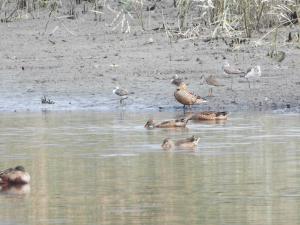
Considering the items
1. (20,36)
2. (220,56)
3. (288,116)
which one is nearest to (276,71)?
(220,56)

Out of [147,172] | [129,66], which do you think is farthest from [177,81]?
[147,172]

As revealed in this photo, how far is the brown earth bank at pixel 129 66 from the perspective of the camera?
17.7 meters

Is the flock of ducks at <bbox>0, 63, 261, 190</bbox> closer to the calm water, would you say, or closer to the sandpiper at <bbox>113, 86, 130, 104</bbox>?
the sandpiper at <bbox>113, 86, 130, 104</bbox>

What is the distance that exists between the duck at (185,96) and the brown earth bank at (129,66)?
0.38 metres

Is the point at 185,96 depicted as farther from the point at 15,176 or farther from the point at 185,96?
the point at 15,176

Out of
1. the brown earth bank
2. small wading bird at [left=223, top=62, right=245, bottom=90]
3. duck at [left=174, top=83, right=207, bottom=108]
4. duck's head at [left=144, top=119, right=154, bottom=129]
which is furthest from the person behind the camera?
small wading bird at [left=223, top=62, right=245, bottom=90]

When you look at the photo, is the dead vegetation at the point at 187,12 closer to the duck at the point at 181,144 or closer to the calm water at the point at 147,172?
the calm water at the point at 147,172

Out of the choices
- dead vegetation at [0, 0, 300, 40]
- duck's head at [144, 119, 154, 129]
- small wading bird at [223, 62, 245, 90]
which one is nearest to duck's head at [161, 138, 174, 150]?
duck's head at [144, 119, 154, 129]

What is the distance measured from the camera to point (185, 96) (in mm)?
16984

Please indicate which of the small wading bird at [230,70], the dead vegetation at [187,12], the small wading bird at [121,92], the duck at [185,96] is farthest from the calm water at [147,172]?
the dead vegetation at [187,12]

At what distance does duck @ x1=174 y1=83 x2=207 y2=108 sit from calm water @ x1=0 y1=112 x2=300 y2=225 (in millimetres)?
1194

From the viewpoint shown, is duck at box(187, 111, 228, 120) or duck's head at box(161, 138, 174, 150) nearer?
duck's head at box(161, 138, 174, 150)

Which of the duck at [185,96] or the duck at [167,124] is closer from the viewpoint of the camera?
the duck at [167,124]

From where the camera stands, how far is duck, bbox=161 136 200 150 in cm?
1255
